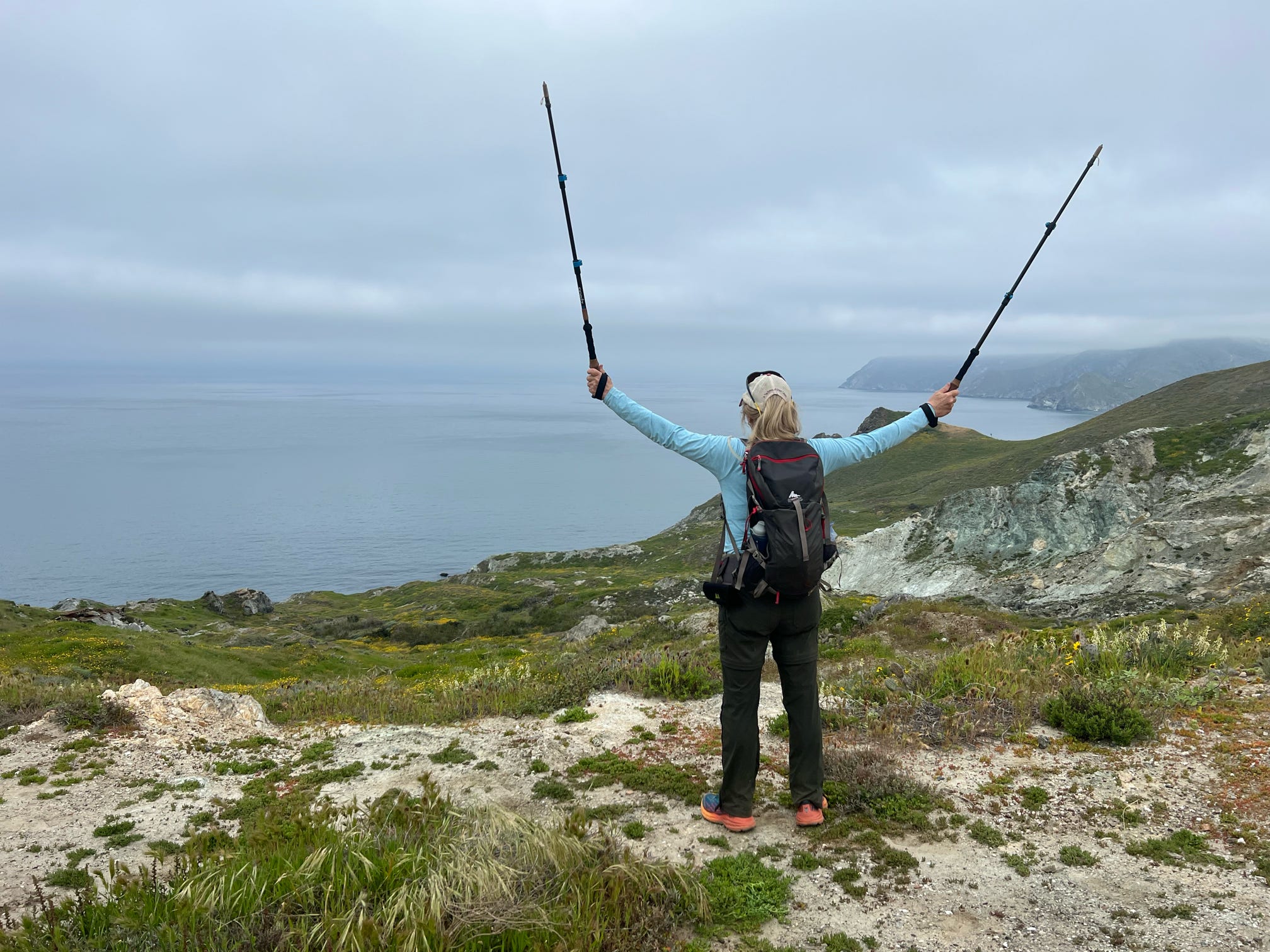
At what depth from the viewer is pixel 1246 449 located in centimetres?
3997

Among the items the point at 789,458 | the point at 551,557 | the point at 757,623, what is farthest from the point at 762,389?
the point at 551,557

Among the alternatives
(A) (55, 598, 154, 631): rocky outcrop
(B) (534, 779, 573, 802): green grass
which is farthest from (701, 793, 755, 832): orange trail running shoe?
(A) (55, 598, 154, 631): rocky outcrop

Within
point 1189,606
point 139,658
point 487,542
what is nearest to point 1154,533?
point 1189,606

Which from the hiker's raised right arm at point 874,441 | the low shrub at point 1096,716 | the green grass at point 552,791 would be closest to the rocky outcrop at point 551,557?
the low shrub at point 1096,716

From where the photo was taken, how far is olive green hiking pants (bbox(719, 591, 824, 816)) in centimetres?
589

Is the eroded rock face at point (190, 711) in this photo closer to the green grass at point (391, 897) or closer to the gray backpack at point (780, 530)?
the green grass at point (391, 897)

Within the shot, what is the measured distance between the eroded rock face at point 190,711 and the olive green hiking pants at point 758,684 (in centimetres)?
862

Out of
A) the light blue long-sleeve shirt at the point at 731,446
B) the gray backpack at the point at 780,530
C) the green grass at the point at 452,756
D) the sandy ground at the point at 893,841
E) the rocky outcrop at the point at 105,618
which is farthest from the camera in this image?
the rocky outcrop at the point at 105,618

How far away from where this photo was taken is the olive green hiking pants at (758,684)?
5.89 meters

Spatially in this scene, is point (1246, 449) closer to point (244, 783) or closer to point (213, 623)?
point (244, 783)

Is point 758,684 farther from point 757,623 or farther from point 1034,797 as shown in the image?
point 1034,797

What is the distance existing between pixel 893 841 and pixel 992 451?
336ft

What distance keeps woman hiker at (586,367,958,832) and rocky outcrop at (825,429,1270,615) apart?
1039 inches

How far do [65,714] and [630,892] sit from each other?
36.3 feet
